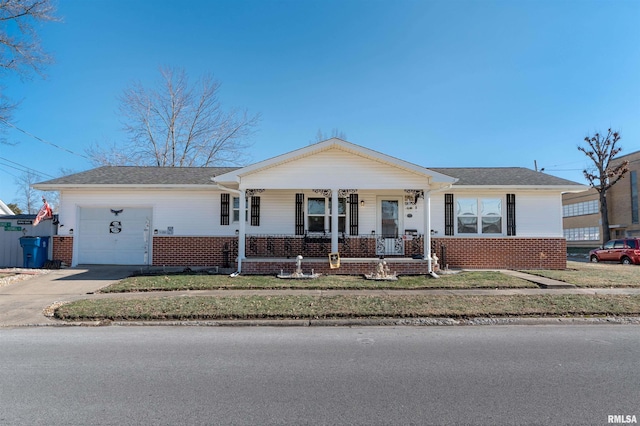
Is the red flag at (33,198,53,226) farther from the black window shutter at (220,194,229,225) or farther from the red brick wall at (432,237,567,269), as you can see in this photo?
the red brick wall at (432,237,567,269)

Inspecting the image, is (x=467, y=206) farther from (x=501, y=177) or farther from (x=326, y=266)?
(x=326, y=266)

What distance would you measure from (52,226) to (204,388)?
14225mm

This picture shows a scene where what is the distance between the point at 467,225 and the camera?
597 inches

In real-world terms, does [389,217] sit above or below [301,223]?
above

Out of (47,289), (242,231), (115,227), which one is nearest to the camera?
(47,289)

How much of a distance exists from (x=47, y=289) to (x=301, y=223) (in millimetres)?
8309

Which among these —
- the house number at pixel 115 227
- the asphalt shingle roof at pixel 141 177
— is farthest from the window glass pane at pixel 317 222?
the house number at pixel 115 227

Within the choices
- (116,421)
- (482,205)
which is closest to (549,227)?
(482,205)

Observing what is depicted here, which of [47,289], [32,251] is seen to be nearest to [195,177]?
[32,251]

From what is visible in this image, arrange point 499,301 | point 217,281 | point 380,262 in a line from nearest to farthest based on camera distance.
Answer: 1. point 499,301
2. point 217,281
3. point 380,262

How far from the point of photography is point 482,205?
1518 centimetres

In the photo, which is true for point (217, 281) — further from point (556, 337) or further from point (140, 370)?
point (556, 337)

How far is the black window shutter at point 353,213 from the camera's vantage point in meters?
15.0

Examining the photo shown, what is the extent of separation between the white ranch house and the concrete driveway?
1530mm
